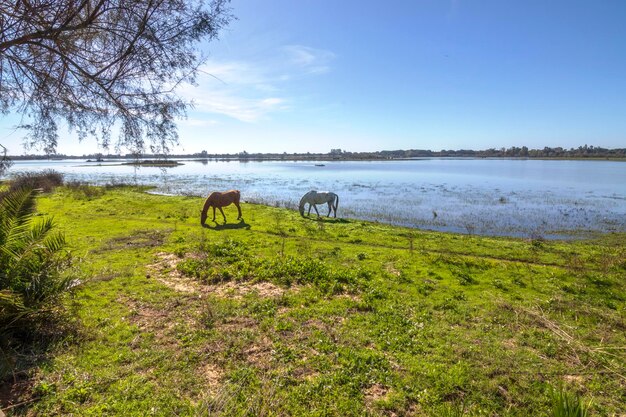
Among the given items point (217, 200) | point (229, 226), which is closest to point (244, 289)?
point (229, 226)

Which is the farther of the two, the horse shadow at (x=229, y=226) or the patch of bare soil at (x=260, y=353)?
the horse shadow at (x=229, y=226)

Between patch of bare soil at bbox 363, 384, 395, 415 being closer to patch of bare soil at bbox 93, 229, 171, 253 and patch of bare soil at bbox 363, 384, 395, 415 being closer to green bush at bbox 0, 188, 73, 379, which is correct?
green bush at bbox 0, 188, 73, 379

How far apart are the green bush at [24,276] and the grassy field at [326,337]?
1.85 feet

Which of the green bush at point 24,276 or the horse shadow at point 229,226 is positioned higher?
the green bush at point 24,276

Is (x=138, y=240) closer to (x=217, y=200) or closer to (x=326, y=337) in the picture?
(x=217, y=200)

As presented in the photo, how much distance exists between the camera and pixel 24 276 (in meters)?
4.84

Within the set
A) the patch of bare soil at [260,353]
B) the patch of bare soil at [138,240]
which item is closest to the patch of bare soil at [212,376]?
the patch of bare soil at [260,353]

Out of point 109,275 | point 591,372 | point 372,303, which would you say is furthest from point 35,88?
point 591,372

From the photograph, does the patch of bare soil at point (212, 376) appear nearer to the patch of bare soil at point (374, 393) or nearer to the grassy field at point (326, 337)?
the grassy field at point (326, 337)

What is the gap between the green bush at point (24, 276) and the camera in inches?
174

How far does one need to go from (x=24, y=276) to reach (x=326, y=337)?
4.64m

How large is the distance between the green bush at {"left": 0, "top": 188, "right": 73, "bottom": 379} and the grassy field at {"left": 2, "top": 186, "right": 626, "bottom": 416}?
0.56m

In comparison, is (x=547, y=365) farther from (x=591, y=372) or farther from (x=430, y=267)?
(x=430, y=267)

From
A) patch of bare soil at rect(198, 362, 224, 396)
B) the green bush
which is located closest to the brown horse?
the green bush
